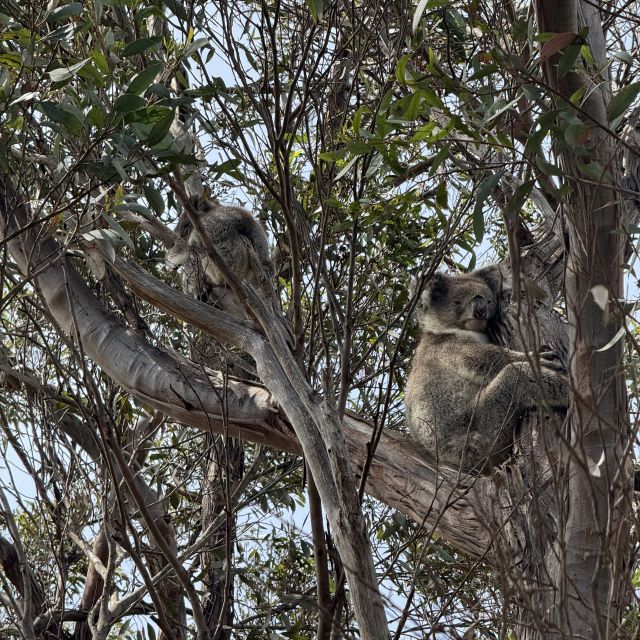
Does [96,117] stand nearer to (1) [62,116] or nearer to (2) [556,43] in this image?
(1) [62,116]

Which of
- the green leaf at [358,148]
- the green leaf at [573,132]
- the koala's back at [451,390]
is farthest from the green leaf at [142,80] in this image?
the koala's back at [451,390]

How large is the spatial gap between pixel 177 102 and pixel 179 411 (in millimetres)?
1699

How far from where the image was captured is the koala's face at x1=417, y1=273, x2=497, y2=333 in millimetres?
5355

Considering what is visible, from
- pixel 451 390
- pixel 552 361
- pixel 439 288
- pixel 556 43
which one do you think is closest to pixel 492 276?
pixel 439 288

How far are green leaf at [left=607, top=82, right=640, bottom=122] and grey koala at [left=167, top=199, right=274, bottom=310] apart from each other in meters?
3.72

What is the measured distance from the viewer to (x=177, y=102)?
3191 mm

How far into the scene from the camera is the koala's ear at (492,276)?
533cm

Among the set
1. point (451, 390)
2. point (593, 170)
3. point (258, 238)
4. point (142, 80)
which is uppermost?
point (258, 238)

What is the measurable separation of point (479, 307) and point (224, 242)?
8.25 ft

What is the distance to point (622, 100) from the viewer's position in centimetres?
260

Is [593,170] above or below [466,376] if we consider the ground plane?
below

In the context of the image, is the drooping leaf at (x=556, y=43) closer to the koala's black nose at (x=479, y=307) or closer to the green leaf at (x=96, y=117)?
the green leaf at (x=96, y=117)

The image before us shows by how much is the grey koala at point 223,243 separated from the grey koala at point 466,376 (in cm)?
138

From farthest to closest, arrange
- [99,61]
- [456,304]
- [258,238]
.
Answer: [258,238], [456,304], [99,61]
